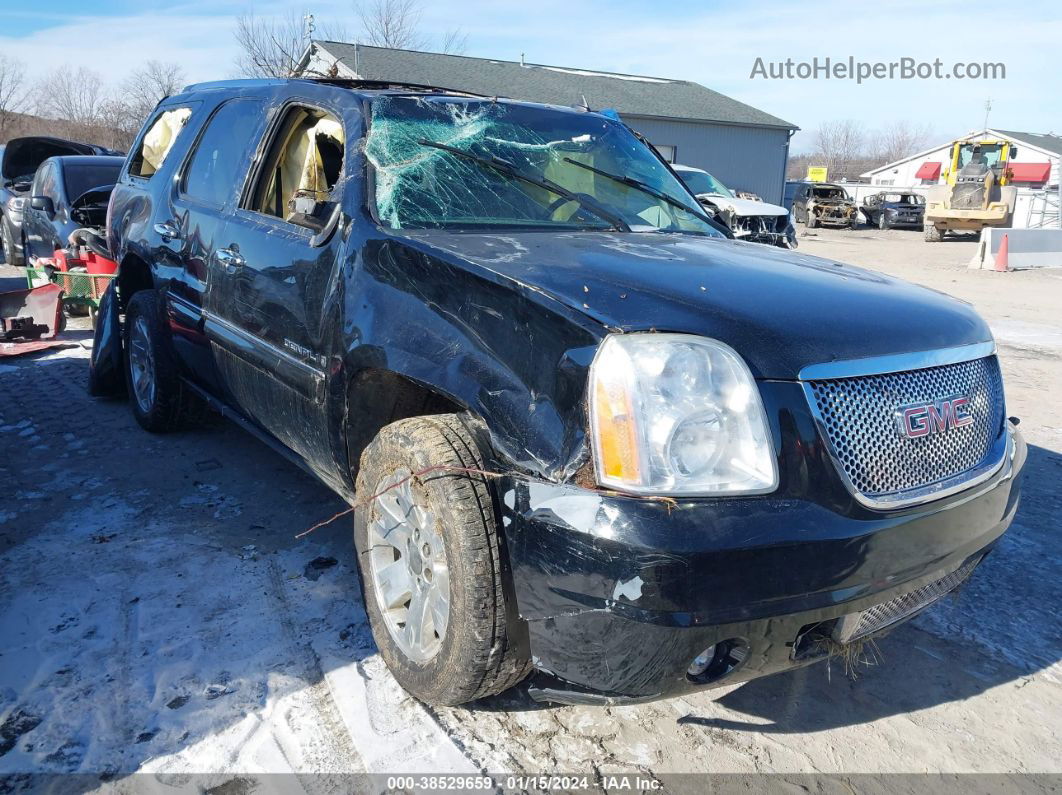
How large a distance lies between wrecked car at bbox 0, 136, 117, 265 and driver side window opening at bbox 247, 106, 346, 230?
9793mm

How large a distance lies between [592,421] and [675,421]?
0.20 m

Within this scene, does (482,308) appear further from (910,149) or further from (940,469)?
(910,149)

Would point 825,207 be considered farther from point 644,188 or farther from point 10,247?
point 644,188

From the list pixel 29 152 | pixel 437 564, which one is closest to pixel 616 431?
pixel 437 564

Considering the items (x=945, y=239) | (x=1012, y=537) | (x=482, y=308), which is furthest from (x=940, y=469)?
(x=945, y=239)

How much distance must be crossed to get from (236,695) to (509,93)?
2755cm

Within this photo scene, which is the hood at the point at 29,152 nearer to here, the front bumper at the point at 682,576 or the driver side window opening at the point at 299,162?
the driver side window opening at the point at 299,162

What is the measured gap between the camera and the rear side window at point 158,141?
4.92 m

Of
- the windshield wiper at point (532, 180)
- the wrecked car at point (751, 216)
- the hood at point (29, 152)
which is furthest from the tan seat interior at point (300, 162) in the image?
the hood at point (29, 152)

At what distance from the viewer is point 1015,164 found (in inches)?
2336

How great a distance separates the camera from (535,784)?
7.80ft

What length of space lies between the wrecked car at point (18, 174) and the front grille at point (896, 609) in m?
12.5

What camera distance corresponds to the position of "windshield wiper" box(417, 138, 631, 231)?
336cm

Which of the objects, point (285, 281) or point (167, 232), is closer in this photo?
point (285, 281)
